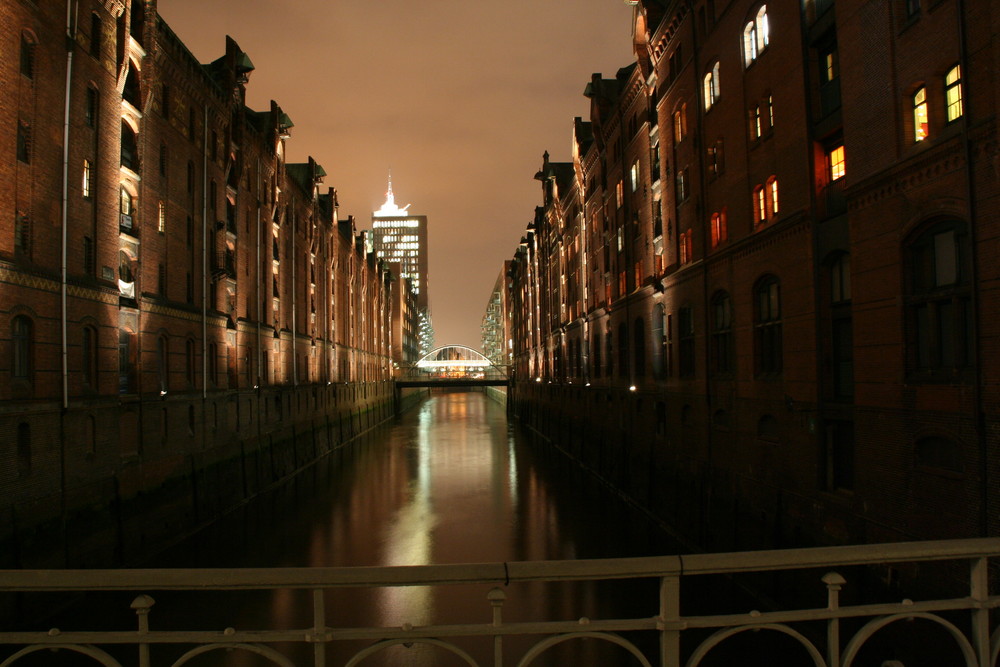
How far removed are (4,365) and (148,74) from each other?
10568 mm

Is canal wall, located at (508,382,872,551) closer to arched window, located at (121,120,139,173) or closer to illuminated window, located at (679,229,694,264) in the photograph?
illuminated window, located at (679,229,694,264)

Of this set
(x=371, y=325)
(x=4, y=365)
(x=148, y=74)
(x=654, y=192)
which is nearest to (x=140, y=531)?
Result: (x=4, y=365)

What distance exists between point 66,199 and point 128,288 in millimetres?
4448

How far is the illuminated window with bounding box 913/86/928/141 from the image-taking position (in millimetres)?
9648

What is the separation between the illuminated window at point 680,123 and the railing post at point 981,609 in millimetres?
19267

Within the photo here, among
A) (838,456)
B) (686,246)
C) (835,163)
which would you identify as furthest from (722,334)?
(835,163)

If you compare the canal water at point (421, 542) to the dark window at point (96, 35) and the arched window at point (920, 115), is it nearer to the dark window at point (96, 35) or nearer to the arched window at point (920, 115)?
the arched window at point (920, 115)

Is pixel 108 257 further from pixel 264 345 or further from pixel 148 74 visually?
pixel 264 345

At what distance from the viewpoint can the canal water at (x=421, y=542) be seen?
45.7 ft

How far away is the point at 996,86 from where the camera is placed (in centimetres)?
810

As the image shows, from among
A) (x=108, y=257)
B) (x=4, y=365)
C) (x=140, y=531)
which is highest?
(x=108, y=257)

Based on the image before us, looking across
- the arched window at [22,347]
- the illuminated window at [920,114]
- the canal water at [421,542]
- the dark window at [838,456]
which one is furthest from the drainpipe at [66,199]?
the illuminated window at [920,114]

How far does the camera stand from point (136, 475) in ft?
60.1

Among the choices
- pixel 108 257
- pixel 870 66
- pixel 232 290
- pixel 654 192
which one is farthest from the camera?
pixel 232 290
